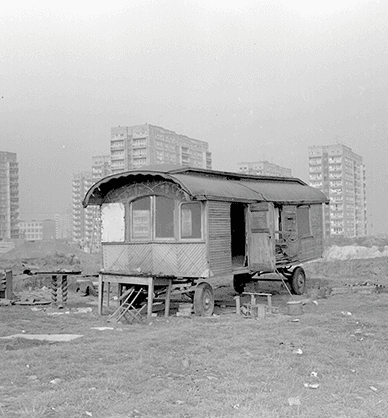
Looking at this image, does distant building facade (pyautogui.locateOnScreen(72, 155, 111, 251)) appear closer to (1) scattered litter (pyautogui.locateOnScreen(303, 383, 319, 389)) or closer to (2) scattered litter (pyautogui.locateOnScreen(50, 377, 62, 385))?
(2) scattered litter (pyautogui.locateOnScreen(50, 377, 62, 385))

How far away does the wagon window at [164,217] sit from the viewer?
16.2 metres

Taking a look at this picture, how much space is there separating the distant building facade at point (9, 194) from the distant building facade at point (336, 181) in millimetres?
44461

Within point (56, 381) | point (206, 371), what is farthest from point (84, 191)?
point (56, 381)

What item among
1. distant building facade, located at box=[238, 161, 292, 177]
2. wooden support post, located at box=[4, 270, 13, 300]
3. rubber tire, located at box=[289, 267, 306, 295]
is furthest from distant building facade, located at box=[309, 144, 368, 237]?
wooden support post, located at box=[4, 270, 13, 300]

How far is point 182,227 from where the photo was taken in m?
16.1

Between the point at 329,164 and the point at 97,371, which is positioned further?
the point at 329,164

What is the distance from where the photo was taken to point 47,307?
18.4 m

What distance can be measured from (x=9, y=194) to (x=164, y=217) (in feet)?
252

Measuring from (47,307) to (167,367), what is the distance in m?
10.2

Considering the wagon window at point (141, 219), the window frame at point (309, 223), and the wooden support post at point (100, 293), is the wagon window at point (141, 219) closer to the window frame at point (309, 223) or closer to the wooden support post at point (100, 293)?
the wooden support post at point (100, 293)

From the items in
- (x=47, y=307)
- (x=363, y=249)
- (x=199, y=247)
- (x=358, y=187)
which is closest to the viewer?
(x=199, y=247)

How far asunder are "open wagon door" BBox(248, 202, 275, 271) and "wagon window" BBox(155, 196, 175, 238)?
10.1 ft

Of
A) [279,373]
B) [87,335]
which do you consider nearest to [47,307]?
[87,335]

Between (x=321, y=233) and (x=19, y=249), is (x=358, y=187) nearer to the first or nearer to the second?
(x=19, y=249)
